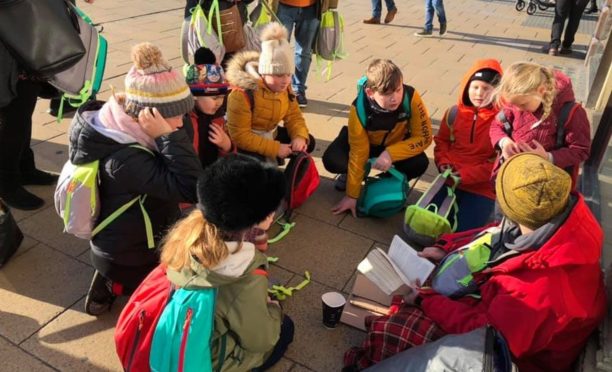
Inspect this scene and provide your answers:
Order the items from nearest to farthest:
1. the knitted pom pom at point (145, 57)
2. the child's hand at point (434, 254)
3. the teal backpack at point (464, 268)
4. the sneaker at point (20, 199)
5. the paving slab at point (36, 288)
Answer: the knitted pom pom at point (145, 57) < the teal backpack at point (464, 268) < the paving slab at point (36, 288) < the child's hand at point (434, 254) < the sneaker at point (20, 199)

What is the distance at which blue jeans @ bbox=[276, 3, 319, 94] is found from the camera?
16.4 feet

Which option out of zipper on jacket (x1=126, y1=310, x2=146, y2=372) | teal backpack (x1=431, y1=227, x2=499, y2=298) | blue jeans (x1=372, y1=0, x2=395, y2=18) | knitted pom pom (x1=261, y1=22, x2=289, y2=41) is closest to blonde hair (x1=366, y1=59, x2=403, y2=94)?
knitted pom pom (x1=261, y1=22, x2=289, y2=41)

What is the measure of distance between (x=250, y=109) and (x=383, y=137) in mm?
1044

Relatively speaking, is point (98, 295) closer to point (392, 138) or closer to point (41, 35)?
point (41, 35)

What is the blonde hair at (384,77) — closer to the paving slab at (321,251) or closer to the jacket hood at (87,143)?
the paving slab at (321,251)

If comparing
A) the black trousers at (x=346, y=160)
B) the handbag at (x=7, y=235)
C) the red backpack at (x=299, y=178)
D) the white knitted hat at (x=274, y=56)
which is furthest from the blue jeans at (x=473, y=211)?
the handbag at (x=7, y=235)

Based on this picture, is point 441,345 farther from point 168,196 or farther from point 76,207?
point 76,207

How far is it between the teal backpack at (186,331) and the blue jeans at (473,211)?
7.55ft

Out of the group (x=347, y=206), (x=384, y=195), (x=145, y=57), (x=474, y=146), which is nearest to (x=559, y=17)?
(x=474, y=146)

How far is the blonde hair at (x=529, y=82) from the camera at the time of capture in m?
2.99

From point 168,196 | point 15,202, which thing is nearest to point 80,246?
point 15,202

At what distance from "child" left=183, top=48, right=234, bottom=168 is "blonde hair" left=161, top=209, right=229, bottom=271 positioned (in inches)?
42.3

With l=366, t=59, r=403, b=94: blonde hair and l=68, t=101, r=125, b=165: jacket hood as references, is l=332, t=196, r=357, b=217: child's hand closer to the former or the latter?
l=366, t=59, r=403, b=94: blonde hair

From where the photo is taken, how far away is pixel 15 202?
3.46 m
